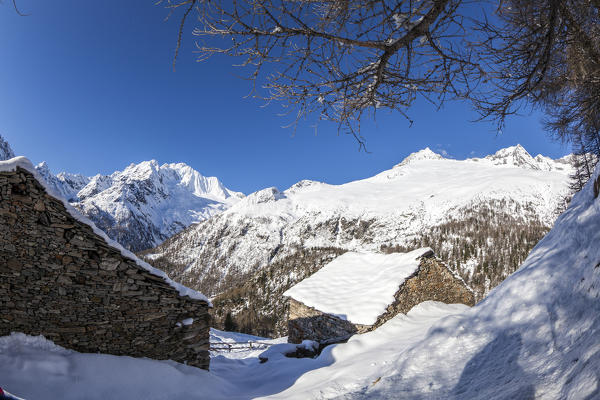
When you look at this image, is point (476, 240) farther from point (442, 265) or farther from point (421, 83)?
point (421, 83)

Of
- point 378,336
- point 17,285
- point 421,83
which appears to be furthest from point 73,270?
point 378,336

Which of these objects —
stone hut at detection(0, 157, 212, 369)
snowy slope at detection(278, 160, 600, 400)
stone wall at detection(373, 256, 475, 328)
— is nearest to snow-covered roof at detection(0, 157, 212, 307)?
stone hut at detection(0, 157, 212, 369)

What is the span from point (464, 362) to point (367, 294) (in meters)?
9.63

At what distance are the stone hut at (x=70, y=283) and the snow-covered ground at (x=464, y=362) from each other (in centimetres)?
32

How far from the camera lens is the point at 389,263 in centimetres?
1473

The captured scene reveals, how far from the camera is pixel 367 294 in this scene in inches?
492

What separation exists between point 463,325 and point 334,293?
10.2 meters

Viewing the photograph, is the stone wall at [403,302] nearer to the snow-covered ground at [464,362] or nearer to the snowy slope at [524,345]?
the snow-covered ground at [464,362]

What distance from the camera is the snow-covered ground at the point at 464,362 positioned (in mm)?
2150

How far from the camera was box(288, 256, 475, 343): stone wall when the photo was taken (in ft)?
37.3

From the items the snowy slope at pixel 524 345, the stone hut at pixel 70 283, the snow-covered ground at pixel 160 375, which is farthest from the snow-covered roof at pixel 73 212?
the snowy slope at pixel 524 345

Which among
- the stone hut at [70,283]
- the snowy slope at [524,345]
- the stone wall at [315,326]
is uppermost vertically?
the stone hut at [70,283]

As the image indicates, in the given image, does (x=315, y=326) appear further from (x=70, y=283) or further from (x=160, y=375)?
(x=70, y=283)

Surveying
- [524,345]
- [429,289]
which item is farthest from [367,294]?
[524,345]
